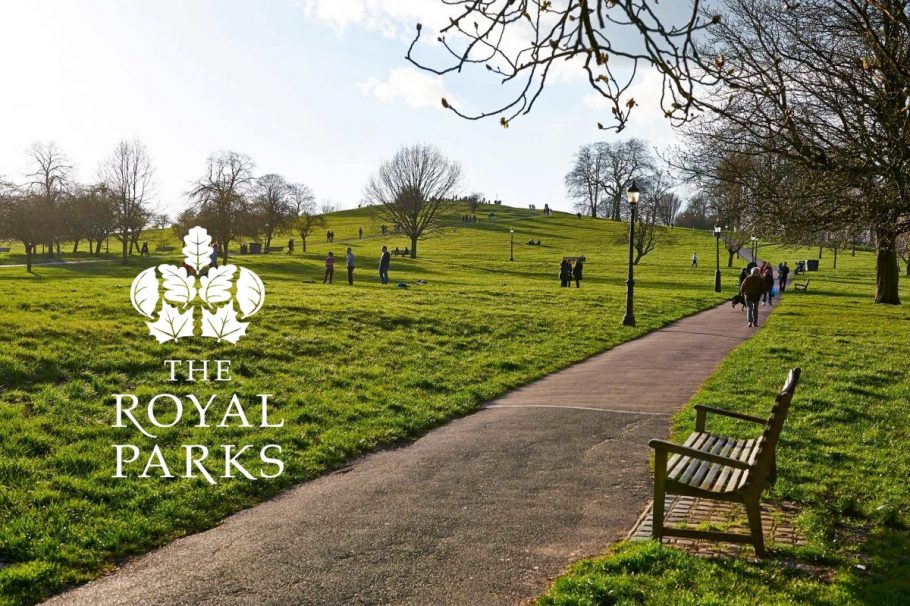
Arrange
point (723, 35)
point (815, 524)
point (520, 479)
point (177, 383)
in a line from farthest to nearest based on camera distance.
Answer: point (723, 35), point (177, 383), point (520, 479), point (815, 524)

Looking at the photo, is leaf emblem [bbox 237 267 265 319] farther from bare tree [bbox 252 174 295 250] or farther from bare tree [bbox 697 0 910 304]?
bare tree [bbox 252 174 295 250]

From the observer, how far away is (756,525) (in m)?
5.10

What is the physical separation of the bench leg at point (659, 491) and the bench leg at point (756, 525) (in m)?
0.57

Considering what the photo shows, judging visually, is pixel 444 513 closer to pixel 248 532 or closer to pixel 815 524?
pixel 248 532

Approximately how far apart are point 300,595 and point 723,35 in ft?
35.5

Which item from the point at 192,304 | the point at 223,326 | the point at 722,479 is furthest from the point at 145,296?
the point at 722,479

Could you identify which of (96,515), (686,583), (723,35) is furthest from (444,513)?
(723,35)

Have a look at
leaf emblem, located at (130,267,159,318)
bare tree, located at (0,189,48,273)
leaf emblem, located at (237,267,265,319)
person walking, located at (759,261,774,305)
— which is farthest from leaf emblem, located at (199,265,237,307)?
bare tree, located at (0,189,48,273)

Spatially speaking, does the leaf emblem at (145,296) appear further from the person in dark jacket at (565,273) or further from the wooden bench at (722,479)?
the person in dark jacket at (565,273)

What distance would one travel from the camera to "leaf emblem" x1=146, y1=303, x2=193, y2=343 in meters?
14.1

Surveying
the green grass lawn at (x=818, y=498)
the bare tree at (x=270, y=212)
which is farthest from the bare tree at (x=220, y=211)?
the green grass lawn at (x=818, y=498)

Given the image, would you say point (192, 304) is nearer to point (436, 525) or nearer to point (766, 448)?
point (436, 525)

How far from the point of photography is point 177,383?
10969 mm

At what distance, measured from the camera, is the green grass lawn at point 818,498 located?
4.53 metres
